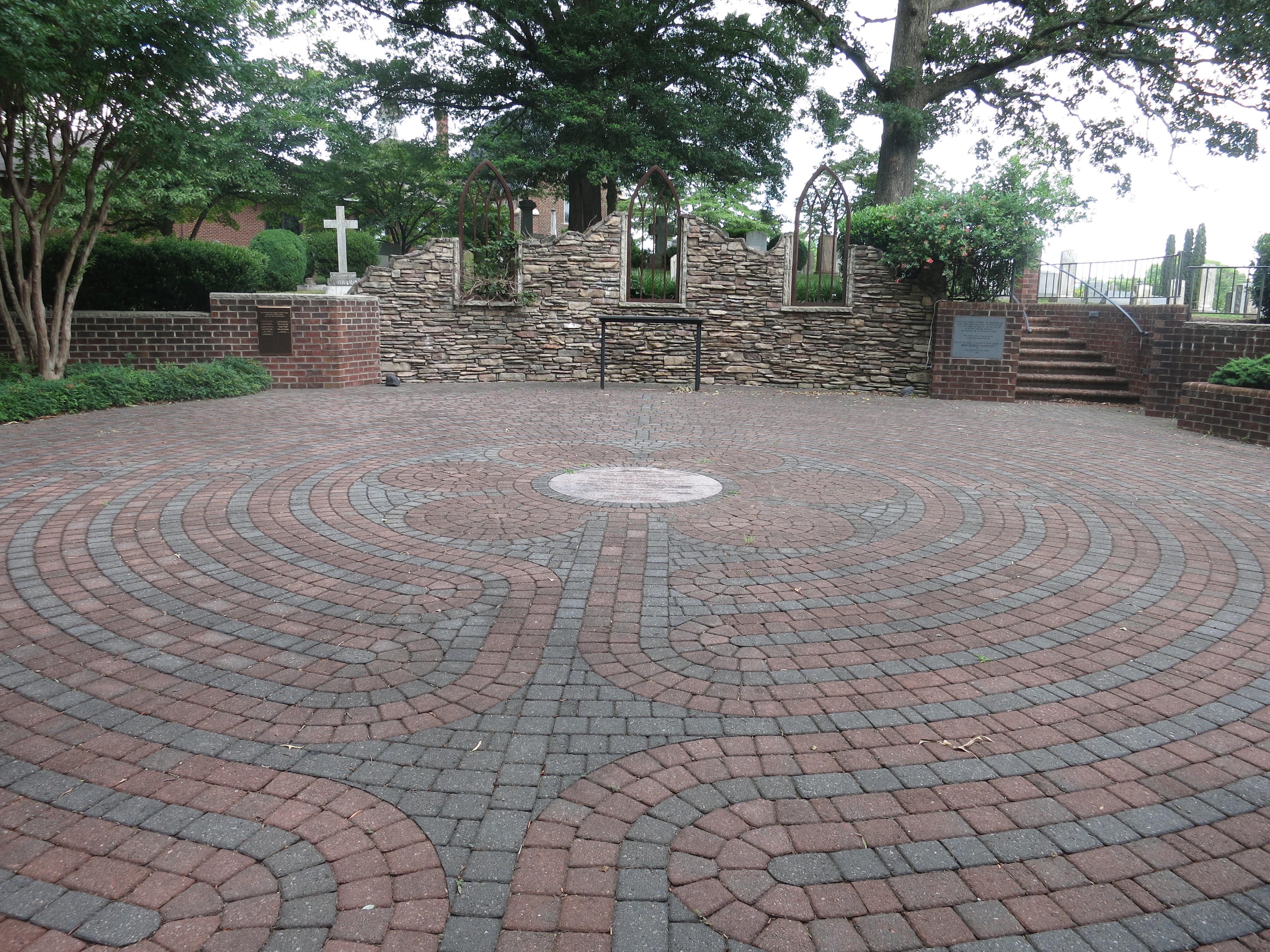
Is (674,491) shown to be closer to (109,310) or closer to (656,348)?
(656,348)

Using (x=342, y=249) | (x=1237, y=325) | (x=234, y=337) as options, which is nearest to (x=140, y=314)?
(x=234, y=337)

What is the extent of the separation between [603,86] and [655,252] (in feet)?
19.9

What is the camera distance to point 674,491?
6648 mm

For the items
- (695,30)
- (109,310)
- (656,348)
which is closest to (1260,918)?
(656,348)

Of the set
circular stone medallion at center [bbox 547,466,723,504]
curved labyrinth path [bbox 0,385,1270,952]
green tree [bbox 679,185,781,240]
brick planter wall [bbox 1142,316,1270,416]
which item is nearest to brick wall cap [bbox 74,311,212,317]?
curved labyrinth path [bbox 0,385,1270,952]

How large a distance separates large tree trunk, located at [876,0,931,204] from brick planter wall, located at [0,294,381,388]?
12.6 metres

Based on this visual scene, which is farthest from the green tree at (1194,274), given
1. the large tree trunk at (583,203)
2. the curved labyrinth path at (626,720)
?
the large tree trunk at (583,203)

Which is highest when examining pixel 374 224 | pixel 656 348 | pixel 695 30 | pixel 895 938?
pixel 695 30

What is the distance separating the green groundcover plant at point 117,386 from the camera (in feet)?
32.2

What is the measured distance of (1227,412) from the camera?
10.1 metres

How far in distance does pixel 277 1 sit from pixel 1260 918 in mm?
23574

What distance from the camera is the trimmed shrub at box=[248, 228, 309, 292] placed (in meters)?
22.4

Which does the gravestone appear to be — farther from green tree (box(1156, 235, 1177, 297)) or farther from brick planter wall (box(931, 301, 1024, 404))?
green tree (box(1156, 235, 1177, 297))

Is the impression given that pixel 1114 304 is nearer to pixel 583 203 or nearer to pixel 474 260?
pixel 474 260
